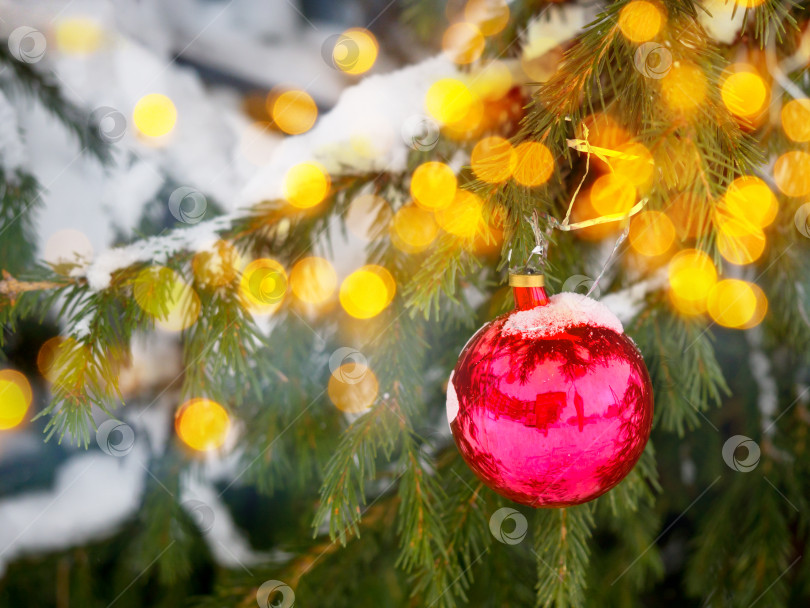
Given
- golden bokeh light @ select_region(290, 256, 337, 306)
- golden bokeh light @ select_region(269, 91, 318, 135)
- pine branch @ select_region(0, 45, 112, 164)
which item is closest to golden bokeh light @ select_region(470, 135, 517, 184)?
golden bokeh light @ select_region(290, 256, 337, 306)

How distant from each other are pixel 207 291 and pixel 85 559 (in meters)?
0.77

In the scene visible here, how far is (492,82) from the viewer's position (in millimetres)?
701

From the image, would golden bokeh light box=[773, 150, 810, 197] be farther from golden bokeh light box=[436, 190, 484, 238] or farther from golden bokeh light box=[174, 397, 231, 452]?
golden bokeh light box=[174, 397, 231, 452]

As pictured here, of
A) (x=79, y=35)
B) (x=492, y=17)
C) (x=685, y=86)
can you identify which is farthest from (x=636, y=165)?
(x=79, y=35)

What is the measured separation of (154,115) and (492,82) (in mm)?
658

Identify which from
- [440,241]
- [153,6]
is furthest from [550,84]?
[153,6]

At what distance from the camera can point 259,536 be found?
1.11 meters

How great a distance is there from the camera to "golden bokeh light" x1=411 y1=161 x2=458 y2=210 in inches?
25.4

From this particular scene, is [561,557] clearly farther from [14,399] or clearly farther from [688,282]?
[14,399]

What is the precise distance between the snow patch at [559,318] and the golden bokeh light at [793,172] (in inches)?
14.2

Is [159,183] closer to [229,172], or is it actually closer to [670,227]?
[229,172]

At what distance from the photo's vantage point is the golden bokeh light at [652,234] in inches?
26.0

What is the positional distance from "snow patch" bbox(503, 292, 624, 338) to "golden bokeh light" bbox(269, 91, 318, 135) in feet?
2.57

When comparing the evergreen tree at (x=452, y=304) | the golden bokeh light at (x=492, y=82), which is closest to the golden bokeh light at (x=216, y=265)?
the evergreen tree at (x=452, y=304)
